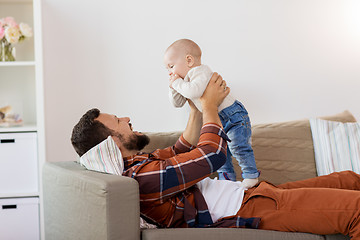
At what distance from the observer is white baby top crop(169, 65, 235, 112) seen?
197cm

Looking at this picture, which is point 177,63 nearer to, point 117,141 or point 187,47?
point 187,47

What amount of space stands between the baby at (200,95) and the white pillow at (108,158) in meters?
0.37


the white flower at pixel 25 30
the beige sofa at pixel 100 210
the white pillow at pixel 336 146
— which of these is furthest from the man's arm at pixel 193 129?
the white flower at pixel 25 30

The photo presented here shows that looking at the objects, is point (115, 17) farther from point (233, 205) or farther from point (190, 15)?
point (233, 205)

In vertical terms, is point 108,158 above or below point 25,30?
below

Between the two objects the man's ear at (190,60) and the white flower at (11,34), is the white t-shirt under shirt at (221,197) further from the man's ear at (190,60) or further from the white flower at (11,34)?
the white flower at (11,34)

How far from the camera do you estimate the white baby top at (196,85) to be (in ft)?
6.45

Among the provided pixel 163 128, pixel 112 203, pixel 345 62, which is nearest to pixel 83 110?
pixel 163 128

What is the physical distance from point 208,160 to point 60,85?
1488 mm

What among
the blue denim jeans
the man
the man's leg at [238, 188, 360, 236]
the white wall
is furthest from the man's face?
the white wall

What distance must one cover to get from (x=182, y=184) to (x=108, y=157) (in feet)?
0.96

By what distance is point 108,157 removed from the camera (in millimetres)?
1826

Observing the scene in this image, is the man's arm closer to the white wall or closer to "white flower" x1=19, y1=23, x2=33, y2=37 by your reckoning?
the white wall

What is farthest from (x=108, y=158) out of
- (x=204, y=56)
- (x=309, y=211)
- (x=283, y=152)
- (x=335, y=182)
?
(x=204, y=56)
